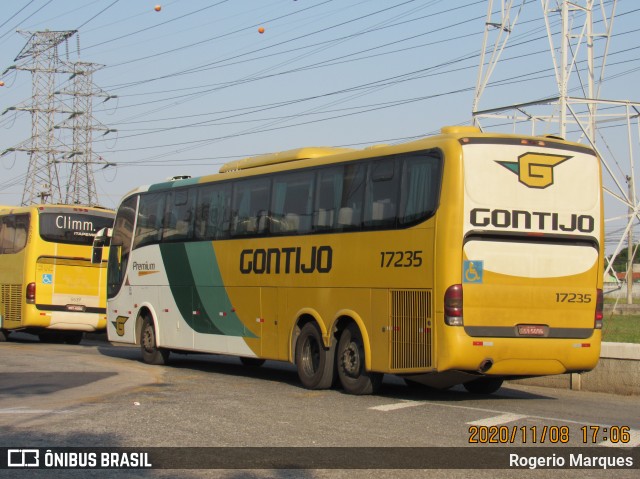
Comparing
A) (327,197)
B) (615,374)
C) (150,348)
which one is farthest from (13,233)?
(615,374)

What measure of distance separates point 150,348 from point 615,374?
9.14 m

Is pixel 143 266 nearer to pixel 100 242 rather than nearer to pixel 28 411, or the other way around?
pixel 100 242

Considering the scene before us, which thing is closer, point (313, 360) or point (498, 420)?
point (498, 420)

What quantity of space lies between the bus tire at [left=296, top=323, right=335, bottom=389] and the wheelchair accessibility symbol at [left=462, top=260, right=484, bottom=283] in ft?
9.93

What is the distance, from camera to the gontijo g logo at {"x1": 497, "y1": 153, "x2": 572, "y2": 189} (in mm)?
13453

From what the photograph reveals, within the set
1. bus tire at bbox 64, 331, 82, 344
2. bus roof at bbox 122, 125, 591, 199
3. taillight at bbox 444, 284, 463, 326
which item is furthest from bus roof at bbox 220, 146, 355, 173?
bus tire at bbox 64, 331, 82, 344

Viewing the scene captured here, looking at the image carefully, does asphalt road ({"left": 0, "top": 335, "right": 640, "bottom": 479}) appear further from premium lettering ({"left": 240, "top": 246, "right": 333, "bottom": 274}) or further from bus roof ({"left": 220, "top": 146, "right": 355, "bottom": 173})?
bus roof ({"left": 220, "top": 146, "right": 355, "bottom": 173})

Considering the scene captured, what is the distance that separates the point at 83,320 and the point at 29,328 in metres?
1.42

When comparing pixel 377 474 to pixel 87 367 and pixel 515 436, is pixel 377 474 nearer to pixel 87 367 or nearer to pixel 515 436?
pixel 515 436

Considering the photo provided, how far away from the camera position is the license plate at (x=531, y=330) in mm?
13352

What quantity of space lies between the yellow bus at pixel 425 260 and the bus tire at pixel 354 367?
22 mm

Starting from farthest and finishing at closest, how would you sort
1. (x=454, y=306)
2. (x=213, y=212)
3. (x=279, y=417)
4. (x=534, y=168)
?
1. (x=213, y=212)
2. (x=534, y=168)
3. (x=454, y=306)
4. (x=279, y=417)

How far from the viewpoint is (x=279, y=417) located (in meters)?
11.7

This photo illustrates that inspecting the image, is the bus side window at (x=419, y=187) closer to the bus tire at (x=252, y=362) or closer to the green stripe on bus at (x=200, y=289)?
the green stripe on bus at (x=200, y=289)
